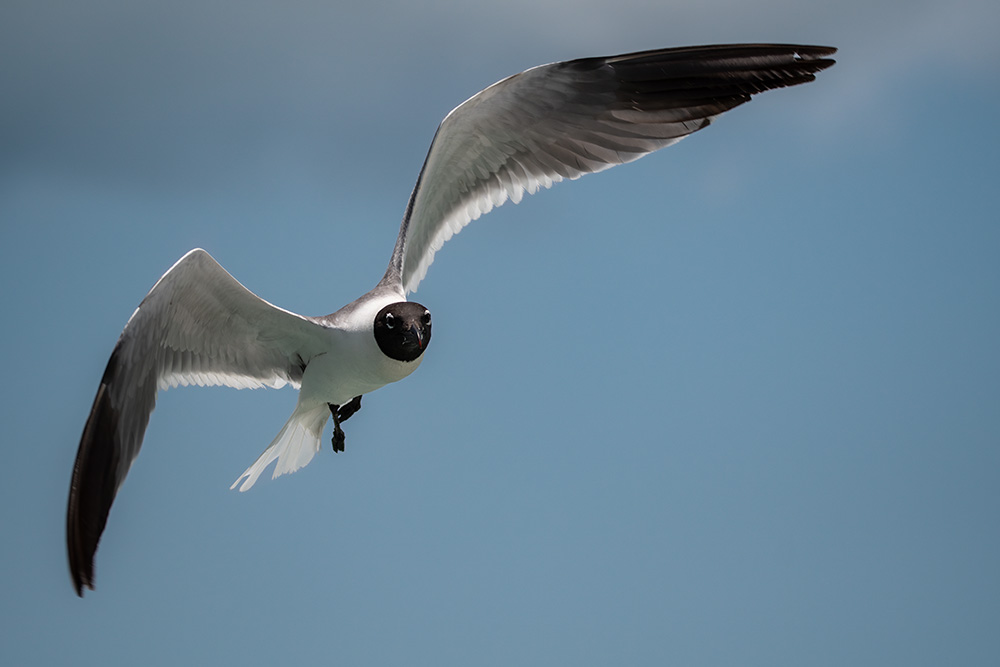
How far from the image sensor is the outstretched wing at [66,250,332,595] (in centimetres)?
563

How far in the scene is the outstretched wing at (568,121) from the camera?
586 centimetres

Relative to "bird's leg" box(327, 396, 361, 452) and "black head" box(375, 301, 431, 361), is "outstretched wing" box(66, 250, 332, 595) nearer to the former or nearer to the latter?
"bird's leg" box(327, 396, 361, 452)

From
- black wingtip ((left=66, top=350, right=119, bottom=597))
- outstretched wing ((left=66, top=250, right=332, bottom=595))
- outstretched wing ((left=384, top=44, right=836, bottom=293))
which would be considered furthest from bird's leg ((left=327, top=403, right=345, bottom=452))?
black wingtip ((left=66, top=350, right=119, bottom=597))

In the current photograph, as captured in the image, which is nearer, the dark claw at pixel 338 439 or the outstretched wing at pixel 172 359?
the outstretched wing at pixel 172 359

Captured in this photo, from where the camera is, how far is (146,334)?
6238 millimetres

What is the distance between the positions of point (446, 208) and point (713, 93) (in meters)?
2.10

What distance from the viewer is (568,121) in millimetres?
6555

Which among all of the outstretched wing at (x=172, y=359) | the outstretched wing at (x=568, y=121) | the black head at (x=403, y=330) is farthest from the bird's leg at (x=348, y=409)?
the black head at (x=403, y=330)

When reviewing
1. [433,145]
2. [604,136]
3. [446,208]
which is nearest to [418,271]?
[446,208]

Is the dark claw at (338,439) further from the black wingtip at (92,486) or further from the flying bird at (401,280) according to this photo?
the black wingtip at (92,486)

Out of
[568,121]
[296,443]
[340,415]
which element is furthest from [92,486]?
[568,121]

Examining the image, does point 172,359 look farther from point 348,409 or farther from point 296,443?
point 348,409

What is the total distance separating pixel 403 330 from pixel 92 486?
6.85 feet

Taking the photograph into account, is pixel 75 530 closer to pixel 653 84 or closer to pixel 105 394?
pixel 105 394
